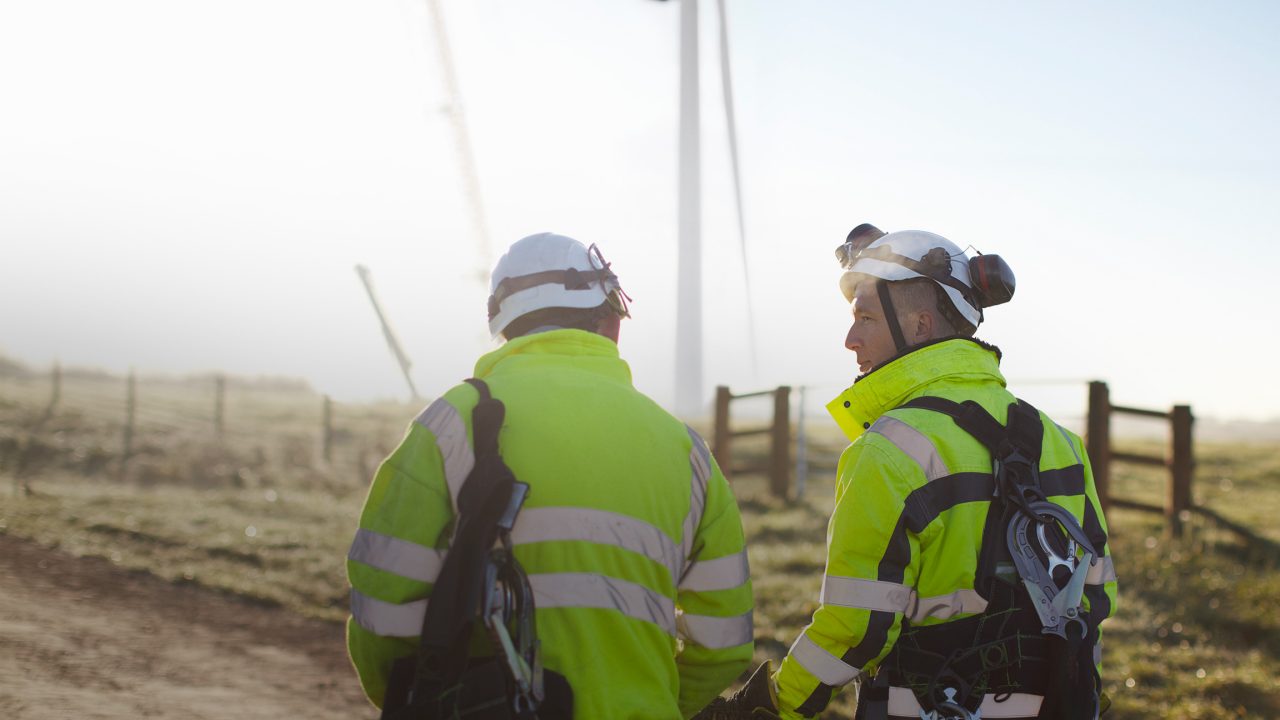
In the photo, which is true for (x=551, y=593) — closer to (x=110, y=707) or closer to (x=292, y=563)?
(x=110, y=707)

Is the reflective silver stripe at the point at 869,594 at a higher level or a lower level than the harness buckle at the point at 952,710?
higher

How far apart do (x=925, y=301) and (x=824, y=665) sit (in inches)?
45.9

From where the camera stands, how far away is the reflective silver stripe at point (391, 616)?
249 cm

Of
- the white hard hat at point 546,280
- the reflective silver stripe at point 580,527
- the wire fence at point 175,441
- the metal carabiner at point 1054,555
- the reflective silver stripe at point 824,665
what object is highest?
the white hard hat at point 546,280

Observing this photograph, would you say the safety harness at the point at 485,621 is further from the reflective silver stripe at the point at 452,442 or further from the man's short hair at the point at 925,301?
the man's short hair at the point at 925,301

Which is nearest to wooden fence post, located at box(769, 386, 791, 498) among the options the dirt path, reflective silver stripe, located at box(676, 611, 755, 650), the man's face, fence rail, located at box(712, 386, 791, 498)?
fence rail, located at box(712, 386, 791, 498)

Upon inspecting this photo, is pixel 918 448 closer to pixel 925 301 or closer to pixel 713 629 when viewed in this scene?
pixel 925 301

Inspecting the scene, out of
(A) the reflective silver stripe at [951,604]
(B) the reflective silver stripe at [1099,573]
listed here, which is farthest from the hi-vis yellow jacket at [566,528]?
(B) the reflective silver stripe at [1099,573]

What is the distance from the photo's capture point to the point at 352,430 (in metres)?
23.5

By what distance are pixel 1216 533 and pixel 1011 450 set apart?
9429 millimetres

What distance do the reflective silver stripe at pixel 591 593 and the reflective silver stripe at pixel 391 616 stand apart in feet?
1.04

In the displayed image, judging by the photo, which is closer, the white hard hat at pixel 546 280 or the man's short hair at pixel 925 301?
the white hard hat at pixel 546 280

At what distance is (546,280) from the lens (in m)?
2.84

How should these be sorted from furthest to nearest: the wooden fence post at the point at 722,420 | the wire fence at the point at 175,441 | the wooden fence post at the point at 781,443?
the wire fence at the point at 175,441 < the wooden fence post at the point at 722,420 < the wooden fence post at the point at 781,443
